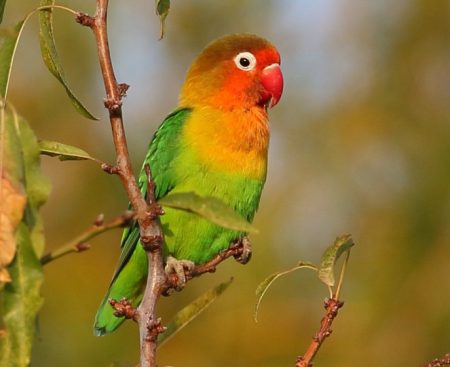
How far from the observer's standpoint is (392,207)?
6453mm

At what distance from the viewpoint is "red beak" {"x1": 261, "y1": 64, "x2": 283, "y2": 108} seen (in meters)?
4.18

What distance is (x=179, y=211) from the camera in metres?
3.58

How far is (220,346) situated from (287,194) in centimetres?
136

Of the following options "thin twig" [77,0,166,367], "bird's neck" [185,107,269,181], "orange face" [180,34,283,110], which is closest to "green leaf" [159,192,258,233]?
"thin twig" [77,0,166,367]

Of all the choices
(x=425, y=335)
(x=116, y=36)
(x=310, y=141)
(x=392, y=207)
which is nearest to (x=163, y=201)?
(x=425, y=335)

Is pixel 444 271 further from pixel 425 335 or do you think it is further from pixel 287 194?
pixel 287 194

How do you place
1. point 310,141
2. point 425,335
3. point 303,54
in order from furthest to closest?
point 303,54 → point 310,141 → point 425,335

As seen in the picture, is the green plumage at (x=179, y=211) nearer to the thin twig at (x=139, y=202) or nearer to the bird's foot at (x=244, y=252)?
the bird's foot at (x=244, y=252)

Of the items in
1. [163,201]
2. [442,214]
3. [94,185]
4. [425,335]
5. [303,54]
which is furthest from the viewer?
[303,54]

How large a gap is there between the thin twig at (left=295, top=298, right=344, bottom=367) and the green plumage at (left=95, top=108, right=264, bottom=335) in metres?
1.30

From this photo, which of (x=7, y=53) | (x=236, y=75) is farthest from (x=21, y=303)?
(x=236, y=75)

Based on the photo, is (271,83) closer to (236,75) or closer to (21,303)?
(236,75)

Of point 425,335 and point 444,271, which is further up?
point 444,271

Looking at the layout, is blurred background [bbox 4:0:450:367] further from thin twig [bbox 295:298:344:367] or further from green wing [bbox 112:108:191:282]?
thin twig [bbox 295:298:344:367]
